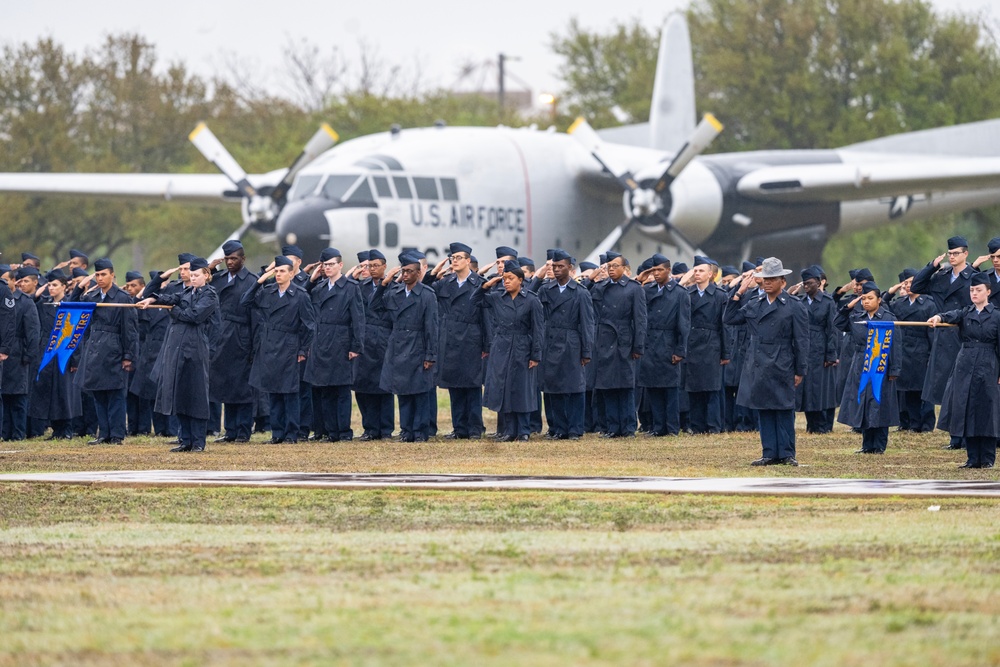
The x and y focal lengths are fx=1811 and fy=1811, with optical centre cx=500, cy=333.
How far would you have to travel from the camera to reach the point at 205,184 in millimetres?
36125

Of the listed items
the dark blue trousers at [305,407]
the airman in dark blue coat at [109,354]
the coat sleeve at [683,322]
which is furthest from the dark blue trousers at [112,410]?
the coat sleeve at [683,322]

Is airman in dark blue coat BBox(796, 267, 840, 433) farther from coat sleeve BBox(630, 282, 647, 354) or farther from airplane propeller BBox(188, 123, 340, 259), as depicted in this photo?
airplane propeller BBox(188, 123, 340, 259)

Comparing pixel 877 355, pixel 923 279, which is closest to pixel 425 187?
pixel 923 279

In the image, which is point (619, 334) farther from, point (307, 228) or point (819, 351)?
point (307, 228)

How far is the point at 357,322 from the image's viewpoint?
17.7 m

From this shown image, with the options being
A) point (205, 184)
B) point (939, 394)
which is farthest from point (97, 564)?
point (205, 184)

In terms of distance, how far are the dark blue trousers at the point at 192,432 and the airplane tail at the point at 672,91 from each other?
946 inches

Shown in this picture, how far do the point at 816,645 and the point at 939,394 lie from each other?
11.5m

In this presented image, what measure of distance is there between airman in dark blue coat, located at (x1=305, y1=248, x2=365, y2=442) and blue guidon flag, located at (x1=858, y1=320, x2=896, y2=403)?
196 inches

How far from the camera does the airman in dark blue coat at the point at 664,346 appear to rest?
18.5 meters

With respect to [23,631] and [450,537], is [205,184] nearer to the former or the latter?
[450,537]

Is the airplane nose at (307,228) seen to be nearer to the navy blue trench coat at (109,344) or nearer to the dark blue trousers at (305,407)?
the dark blue trousers at (305,407)

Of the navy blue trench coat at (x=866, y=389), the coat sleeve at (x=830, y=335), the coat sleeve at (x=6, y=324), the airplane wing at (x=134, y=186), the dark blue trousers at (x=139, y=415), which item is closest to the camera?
the navy blue trench coat at (x=866, y=389)

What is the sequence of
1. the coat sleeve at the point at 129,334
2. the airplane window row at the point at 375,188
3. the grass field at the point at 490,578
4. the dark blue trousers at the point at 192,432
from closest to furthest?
the grass field at the point at 490,578
the dark blue trousers at the point at 192,432
the coat sleeve at the point at 129,334
the airplane window row at the point at 375,188
